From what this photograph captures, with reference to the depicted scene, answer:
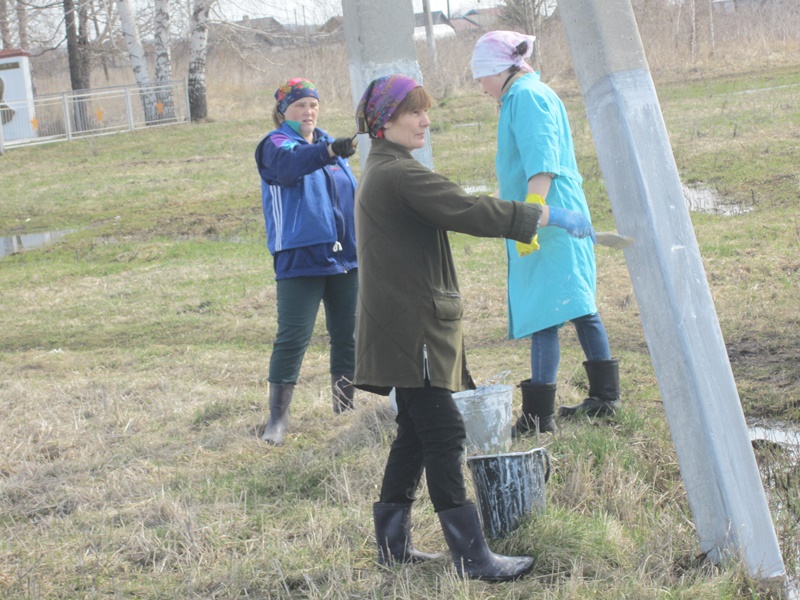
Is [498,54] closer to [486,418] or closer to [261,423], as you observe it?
[486,418]

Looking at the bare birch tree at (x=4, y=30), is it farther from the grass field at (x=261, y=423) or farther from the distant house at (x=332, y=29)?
the grass field at (x=261, y=423)

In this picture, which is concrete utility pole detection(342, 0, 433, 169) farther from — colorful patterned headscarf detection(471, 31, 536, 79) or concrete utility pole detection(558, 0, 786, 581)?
concrete utility pole detection(558, 0, 786, 581)

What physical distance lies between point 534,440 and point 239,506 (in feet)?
4.48

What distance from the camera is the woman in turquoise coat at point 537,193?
4445 mm

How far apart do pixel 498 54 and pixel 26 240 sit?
423 inches

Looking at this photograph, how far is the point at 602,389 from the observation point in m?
4.89

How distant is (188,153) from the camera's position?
2078 centimetres

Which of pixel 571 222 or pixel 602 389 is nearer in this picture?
pixel 571 222

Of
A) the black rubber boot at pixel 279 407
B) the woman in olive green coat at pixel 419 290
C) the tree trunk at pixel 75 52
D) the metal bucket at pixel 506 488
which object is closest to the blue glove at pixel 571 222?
the woman in olive green coat at pixel 419 290

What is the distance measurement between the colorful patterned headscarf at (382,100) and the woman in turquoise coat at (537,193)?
125cm

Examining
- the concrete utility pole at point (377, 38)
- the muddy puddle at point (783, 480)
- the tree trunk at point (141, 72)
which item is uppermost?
the tree trunk at point (141, 72)

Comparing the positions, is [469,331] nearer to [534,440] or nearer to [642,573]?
[534,440]

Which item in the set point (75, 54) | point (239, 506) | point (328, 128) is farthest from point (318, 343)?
point (75, 54)

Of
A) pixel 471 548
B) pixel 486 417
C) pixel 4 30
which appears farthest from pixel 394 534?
pixel 4 30
